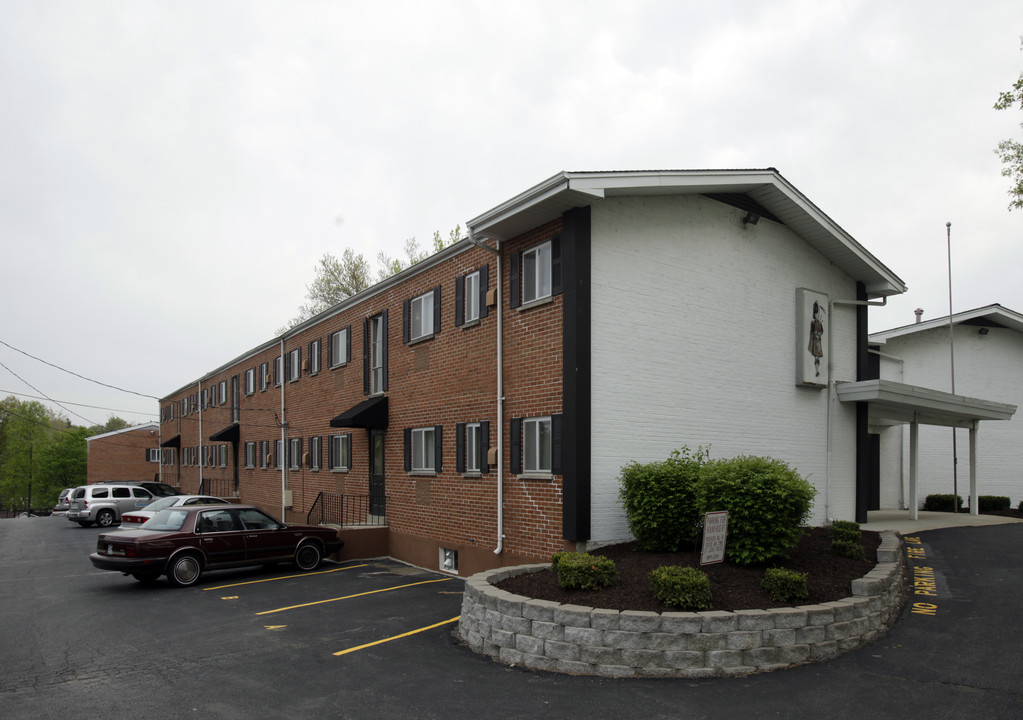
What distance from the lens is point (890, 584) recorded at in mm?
9344

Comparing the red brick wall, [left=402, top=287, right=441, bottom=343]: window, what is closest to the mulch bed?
the red brick wall

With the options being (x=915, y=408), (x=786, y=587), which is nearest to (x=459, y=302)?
(x=786, y=587)

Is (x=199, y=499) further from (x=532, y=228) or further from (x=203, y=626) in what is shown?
(x=532, y=228)

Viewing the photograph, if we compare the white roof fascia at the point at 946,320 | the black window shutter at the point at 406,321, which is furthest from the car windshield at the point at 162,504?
the white roof fascia at the point at 946,320

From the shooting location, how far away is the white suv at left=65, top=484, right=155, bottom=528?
98.3 feet

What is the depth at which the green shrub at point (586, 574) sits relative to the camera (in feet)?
29.4

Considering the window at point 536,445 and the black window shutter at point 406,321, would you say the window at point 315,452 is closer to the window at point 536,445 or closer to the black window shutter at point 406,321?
the black window shutter at point 406,321

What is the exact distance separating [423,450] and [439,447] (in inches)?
41.0

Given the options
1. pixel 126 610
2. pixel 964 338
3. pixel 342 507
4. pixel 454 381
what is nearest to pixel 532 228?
pixel 454 381

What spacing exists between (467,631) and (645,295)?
21.4ft

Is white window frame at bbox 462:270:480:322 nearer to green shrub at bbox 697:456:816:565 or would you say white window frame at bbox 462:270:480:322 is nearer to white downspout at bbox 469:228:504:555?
white downspout at bbox 469:228:504:555

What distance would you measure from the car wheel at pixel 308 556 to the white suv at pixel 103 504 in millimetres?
17072

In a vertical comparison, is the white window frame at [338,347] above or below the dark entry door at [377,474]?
above

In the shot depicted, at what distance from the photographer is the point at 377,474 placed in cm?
1902
